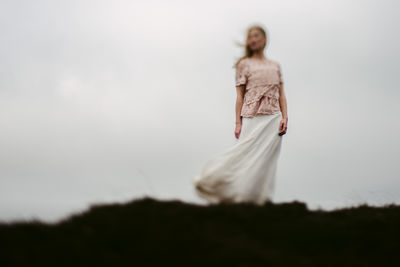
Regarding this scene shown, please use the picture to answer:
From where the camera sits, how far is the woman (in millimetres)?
5750

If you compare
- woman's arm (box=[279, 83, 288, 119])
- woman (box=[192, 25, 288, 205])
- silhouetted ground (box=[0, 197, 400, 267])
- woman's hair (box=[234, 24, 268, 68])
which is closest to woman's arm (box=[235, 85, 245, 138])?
woman (box=[192, 25, 288, 205])

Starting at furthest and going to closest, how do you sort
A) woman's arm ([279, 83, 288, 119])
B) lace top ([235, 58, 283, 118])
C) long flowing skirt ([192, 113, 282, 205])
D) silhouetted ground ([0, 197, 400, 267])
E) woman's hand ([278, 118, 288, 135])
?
1. woman's arm ([279, 83, 288, 119])
2. woman's hand ([278, 118, 288, 135])
3. lace top ([235, 58, 283, 118])
4. long flowing skirt ([192, 113, 282, 205])
5. silhouetted ground ([0, 197, 400, 267])

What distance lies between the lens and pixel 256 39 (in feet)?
20.2

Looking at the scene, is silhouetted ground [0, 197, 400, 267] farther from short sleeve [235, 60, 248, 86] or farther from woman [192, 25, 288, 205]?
short sleeve [235, 60, 248, 86]

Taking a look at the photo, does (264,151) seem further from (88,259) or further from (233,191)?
(88,259)

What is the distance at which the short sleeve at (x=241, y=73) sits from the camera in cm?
622

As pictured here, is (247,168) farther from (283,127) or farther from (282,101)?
(282,101)

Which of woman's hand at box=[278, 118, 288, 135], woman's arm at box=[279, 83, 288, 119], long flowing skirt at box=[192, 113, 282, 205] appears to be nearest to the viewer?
long flowing skirt at box=[192, 113, 282, 205]

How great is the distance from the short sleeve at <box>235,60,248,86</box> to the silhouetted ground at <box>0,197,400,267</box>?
76.7 inches

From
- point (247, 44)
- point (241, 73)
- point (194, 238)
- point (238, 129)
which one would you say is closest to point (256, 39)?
point (247, 44)

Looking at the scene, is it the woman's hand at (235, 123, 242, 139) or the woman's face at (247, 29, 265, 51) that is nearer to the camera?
the woman's face at (247, 29, 265, 51)

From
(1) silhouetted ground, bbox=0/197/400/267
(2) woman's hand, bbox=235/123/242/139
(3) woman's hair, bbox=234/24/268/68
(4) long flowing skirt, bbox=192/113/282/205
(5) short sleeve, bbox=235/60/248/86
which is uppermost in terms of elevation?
(3) woman's hair, bbox=234/24/268/68

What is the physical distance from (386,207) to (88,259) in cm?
621

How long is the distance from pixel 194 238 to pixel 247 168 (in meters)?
1.90
